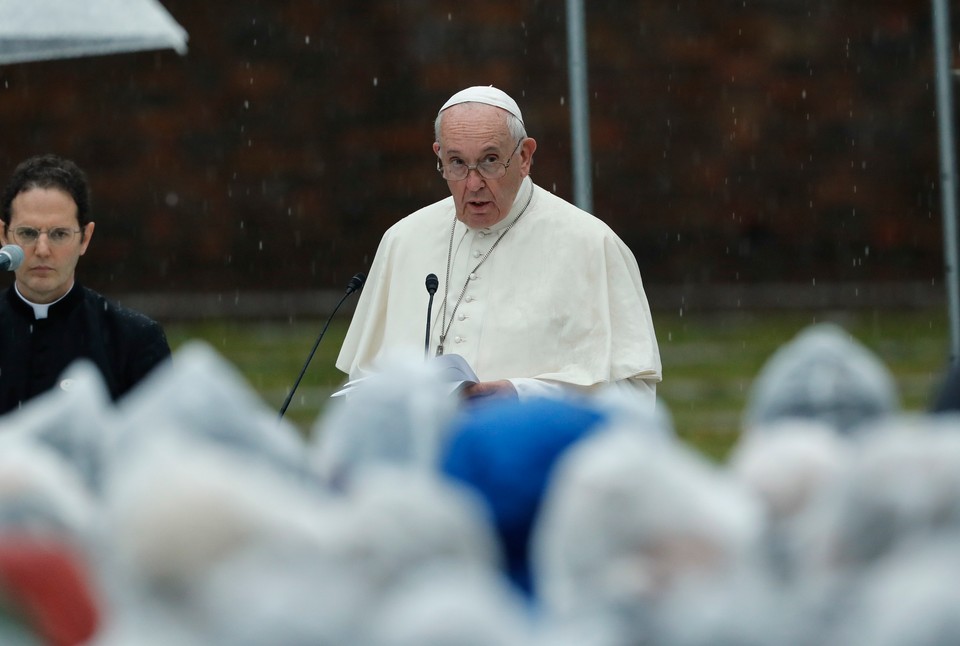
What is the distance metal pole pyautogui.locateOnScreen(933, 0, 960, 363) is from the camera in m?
5.52

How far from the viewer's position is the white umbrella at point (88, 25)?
16.7ft

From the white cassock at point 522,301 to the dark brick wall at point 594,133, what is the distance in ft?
27.5

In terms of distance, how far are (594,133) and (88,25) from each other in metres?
8.45

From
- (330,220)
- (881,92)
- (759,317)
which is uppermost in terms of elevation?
(881,92)

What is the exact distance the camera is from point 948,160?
5559 mm

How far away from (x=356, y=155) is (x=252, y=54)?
115cm

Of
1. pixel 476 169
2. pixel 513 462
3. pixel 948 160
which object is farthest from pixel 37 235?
pixel 948 160

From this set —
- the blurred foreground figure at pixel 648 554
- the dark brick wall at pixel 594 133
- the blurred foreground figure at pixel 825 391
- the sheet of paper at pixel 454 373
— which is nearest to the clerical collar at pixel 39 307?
the sheet of paper at pixel 454 373

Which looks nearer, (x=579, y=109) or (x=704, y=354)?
(x=579, y=109)

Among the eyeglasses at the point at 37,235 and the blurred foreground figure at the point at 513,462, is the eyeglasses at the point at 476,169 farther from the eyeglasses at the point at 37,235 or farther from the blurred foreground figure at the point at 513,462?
the blurred foreground figure at the point at 513,462

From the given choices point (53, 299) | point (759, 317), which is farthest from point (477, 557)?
point (759, 317)

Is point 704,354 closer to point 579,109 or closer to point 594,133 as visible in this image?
point 594,133

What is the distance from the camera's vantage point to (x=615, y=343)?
4586 millimetres

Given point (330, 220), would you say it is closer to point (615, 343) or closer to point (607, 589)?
point (615, 343)
